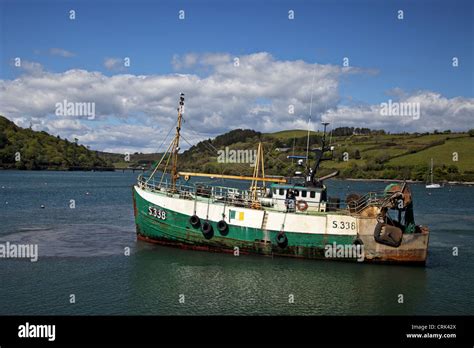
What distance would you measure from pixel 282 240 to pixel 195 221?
545cm

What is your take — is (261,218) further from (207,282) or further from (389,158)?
(389,158)

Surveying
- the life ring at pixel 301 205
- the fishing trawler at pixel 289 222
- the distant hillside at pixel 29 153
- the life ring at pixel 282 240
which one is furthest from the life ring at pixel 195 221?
the distant hillside at pixel 29 153

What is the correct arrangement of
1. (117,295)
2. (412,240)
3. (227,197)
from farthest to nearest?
(227,197)
(412,240)
(117,295)

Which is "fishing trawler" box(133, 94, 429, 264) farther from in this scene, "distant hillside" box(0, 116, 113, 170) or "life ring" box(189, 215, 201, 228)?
"distant hillside" box(0, 116, 113, 170)

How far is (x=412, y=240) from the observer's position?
25.9 m

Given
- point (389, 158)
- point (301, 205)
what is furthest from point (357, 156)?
point (301, 205)

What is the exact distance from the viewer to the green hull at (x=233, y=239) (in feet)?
86.9

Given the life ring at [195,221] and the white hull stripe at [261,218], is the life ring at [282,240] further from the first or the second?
the life ring at [195,221]

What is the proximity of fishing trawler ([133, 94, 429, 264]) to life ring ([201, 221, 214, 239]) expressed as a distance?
0.20ft

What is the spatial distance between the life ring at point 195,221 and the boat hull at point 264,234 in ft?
0.67
